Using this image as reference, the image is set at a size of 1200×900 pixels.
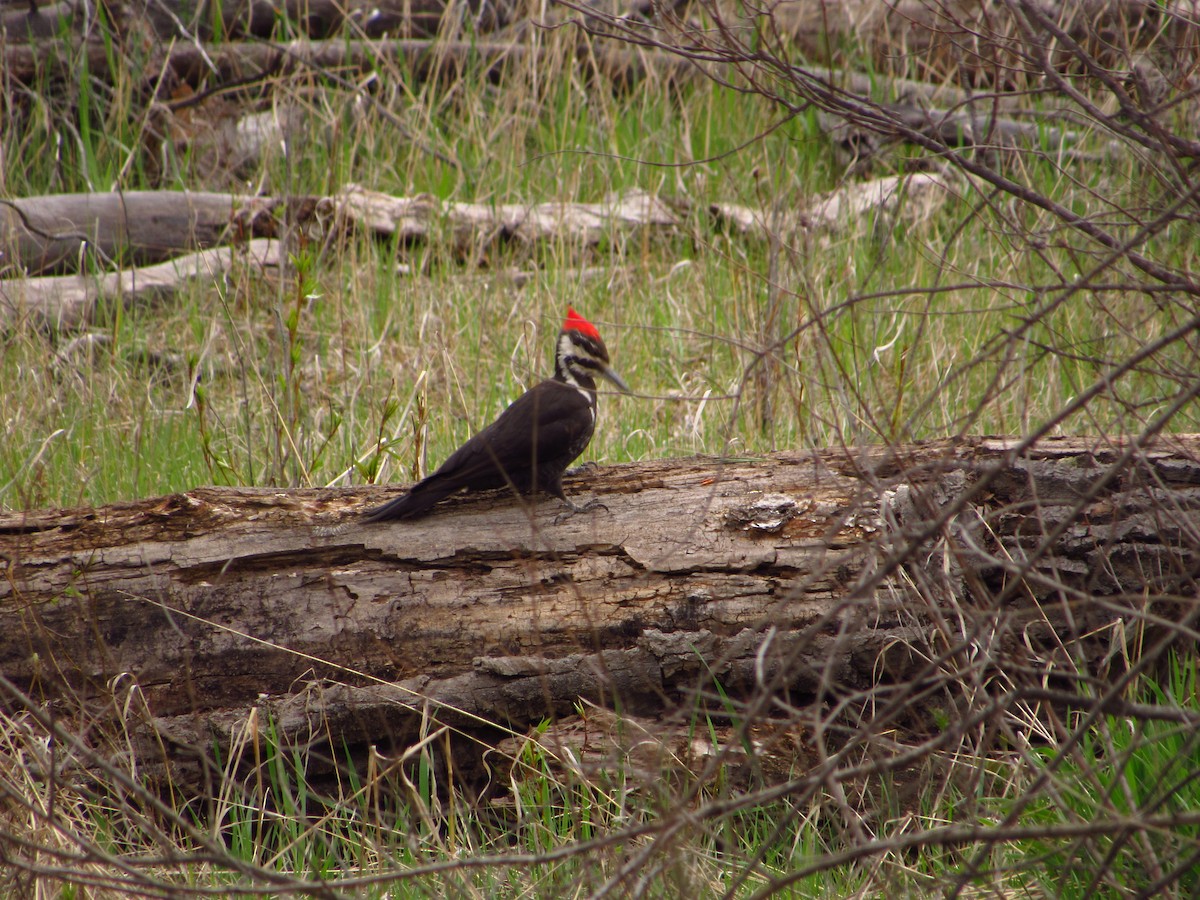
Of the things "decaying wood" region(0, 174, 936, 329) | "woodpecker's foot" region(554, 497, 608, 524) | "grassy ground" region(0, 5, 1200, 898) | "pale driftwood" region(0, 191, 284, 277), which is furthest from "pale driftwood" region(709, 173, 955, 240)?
"woodpecker's foot" region(554, 497, 608, 524)

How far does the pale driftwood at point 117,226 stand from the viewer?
6.11 metres

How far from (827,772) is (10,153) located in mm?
7329

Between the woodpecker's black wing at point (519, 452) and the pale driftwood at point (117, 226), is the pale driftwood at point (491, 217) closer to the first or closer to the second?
the pale driftwood at point (117, 226)

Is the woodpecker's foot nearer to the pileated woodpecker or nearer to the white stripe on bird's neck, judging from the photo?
the pileated woodpecker

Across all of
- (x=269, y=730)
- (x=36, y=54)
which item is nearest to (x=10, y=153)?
(x=36, y=54)

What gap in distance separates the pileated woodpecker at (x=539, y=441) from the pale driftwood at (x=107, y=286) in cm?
216

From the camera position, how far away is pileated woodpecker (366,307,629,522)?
10.9ft

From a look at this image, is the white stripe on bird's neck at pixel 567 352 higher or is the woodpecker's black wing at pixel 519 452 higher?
the white stripe on bird's neck at pixel 567 352

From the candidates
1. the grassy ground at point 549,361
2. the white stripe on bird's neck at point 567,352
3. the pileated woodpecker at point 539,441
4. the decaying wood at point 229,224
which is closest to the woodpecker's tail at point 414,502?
the pileated woodpecker at point 539,441

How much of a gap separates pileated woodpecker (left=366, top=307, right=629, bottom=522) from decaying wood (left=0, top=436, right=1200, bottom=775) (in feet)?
0.45

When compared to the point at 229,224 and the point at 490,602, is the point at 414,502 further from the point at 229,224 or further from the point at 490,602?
the point at 229,224

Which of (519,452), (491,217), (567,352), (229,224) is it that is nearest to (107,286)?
(229,224)

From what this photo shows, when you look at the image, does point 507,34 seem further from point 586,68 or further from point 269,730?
point 269,730

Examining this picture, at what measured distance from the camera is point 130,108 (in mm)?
7406
